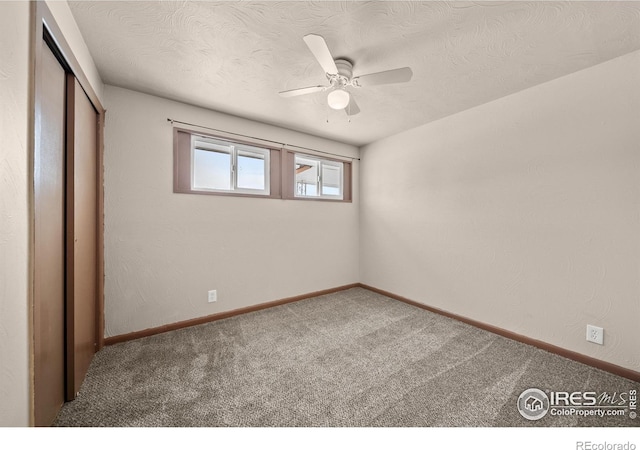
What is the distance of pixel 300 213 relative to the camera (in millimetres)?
3352

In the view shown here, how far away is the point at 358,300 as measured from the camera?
3379 millimetres

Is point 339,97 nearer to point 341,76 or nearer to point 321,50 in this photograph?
point 341,76

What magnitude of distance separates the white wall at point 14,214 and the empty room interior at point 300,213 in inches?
0.4

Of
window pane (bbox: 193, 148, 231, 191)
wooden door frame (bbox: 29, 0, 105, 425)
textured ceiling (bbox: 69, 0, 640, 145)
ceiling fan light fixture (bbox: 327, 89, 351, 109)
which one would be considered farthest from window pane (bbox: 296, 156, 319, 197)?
wooden door frame (bbox: 29, 0, 105, 425)

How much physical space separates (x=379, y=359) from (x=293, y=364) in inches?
27.0

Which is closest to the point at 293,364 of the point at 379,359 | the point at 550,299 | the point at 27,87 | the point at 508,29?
the point at 379,359

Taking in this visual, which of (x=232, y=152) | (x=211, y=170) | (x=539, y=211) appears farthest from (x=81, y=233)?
(x=539, y=211)

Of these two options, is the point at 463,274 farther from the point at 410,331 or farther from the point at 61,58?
the point at 61,58

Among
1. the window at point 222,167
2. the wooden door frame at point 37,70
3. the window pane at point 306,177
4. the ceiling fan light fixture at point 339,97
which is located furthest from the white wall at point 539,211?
the wooden door frame at point 37,70

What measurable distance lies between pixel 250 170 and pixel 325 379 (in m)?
2.36

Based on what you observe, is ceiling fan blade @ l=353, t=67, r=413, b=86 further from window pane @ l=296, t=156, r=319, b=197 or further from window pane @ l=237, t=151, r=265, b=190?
window pane @ l=296, t=156, r=319, b=197

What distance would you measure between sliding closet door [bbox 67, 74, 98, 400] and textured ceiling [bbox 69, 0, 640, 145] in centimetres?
51

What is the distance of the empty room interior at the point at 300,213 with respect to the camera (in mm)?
1331

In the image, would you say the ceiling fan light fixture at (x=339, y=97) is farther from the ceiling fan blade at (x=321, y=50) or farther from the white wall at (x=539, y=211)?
the white wall at (x=539, y=211)
